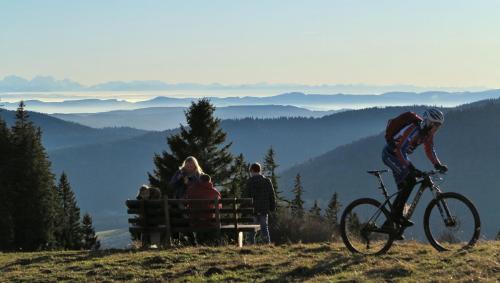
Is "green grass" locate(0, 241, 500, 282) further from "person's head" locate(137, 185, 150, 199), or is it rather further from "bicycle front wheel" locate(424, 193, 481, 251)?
"person's head" locate(137, 185, 150, 199)

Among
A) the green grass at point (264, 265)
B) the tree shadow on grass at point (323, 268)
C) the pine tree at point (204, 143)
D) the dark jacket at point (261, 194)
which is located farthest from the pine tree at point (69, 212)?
the tree shadow on grass at point (323, 268)

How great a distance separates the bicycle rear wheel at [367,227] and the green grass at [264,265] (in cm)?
23

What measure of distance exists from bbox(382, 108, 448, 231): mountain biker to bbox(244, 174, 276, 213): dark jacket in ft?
17.6

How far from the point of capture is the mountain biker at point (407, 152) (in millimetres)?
9000

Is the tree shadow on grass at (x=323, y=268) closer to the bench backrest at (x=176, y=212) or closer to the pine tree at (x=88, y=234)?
the bench backrest at (x=176, y=212)

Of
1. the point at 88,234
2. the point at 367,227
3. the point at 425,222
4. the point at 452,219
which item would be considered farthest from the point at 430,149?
the point at 88,234

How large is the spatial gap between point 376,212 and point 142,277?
3585mm

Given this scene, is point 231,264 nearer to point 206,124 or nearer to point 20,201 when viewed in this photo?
point 206,124

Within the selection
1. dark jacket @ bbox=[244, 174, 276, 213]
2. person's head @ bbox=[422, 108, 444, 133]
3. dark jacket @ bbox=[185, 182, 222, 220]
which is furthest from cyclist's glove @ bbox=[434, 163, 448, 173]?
dark jacket @ bbox=[244, 174, 276, 213]

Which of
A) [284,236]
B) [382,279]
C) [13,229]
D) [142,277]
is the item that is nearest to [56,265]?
[142,277]

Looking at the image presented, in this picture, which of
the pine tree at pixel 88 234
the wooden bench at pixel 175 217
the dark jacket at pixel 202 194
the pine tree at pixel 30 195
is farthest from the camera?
the pine tree at pixel 88 234

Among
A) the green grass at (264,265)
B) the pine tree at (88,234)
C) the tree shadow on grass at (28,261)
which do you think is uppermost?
the green grass at (264,265)

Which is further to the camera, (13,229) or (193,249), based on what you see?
(13,229)

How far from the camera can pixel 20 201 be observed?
50.0m
